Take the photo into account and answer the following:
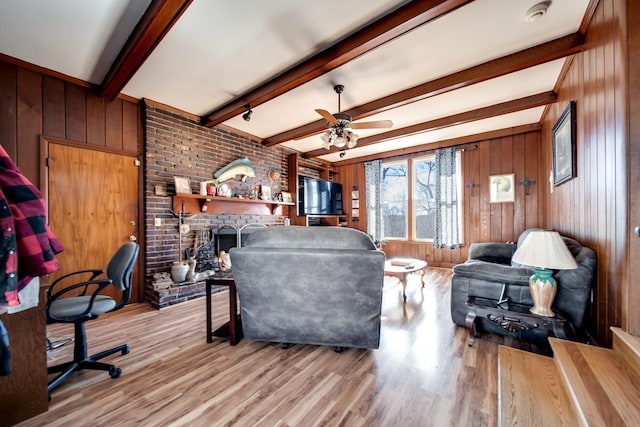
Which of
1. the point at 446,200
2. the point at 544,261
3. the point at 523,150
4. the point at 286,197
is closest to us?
the point at 544,261

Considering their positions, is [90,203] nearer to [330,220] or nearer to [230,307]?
[230,307]

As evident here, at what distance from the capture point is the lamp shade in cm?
174

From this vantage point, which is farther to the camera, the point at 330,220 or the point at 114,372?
the point at 330,220

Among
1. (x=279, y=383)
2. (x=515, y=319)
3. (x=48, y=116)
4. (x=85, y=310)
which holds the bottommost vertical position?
(x=279, y=383)

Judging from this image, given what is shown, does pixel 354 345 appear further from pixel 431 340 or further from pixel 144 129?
pixel 144 129

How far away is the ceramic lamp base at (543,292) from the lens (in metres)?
1.86

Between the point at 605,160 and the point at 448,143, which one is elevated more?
the point at 448,143

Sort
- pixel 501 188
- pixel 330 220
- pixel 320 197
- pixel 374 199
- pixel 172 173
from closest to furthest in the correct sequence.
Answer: pixel 172 173 → pixel 501 188 → pixel 320 197 → pixel 374 199 → pixel 330 220

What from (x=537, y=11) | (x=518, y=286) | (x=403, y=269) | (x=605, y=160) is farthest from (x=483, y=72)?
(x=403, y=269)

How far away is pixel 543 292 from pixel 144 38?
3688 mm

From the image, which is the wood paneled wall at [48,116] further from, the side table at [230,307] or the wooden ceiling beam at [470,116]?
the wooden ceiling beam at [470,116]

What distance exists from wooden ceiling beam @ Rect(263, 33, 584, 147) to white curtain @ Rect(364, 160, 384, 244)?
8.70 ft

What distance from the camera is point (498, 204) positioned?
4715 mm

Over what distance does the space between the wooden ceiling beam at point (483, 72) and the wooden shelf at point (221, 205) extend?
2330 mm
